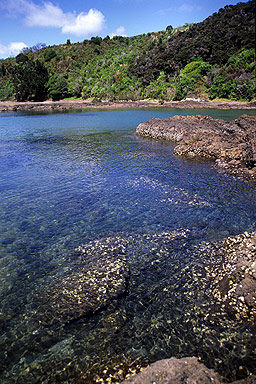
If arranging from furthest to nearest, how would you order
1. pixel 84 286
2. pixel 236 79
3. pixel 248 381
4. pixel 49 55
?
pixel 49 55, pixel 236 79, pixel 84 286, pixel 248 381

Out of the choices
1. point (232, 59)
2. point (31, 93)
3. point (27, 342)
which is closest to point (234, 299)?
point (27, 342)

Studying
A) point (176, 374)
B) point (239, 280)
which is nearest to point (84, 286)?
point (176, 374)

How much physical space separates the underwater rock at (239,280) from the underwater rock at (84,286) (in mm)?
3116

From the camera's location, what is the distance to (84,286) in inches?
313

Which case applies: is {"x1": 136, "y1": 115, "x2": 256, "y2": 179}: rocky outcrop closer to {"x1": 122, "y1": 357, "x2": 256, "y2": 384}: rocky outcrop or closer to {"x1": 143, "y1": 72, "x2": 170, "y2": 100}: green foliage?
{"x1": 122, "y1": 357, "x2": 256, "y2": 384}: rocky outcrop

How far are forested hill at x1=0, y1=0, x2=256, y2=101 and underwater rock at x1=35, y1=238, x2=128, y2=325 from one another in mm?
94988

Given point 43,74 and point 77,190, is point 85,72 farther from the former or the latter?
point 77,190

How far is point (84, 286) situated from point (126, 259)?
2.04m

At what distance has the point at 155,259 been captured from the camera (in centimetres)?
946

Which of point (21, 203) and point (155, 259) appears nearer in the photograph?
point (155, 259)

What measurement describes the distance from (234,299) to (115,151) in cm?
2350

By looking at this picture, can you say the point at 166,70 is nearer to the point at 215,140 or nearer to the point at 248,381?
the point at 215,140

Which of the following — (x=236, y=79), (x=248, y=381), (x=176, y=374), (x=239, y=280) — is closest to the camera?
(x=248, y=381)

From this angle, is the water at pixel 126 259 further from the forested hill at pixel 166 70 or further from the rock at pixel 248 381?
the forested hill at pixel 166 70
